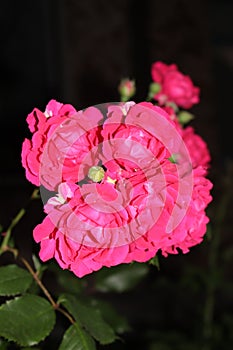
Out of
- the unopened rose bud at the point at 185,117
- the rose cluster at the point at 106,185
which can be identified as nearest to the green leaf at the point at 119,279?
the unopened rose bud at the point at 185,117

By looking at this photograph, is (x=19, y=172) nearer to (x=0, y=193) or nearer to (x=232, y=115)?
(x=0, y=193)

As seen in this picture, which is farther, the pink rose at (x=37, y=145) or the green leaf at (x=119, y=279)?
the green leaf at (x=119, y=279)

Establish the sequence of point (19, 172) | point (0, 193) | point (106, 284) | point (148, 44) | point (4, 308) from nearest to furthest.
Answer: point (4, 308) → point (106, 284) → point (148, 44) → point (0, 193) → point (19, 172)

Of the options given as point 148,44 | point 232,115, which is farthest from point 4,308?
point 232,115

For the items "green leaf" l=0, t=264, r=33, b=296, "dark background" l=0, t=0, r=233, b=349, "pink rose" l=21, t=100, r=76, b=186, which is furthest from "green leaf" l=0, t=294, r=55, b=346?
"dark background" l=0, t=0, r=233, b=349

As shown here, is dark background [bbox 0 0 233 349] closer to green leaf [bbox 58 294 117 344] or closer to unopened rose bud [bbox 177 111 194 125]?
unopened rose bud [bbox 177 111 194 125]

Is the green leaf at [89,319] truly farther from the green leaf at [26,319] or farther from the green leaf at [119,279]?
the green leaf at [119,279]
